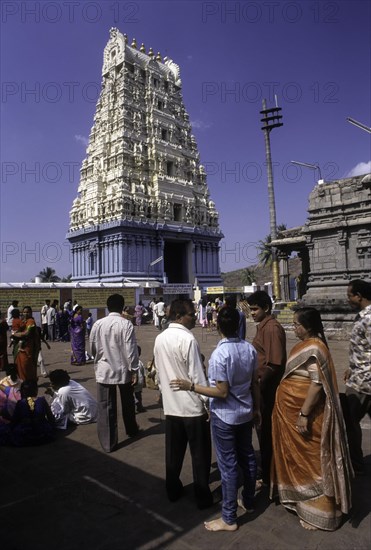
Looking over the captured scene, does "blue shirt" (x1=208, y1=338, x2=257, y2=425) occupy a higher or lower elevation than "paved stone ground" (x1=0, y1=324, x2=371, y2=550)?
higher

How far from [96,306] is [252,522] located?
1759cm

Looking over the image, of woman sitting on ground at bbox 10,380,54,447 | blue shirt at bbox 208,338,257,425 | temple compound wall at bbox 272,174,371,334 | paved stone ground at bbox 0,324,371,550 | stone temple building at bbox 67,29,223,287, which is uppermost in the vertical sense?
stone temple building at bbox 67,29,223,287

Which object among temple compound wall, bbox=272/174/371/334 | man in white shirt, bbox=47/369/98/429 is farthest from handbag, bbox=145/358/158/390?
temple compound wall, bbox=272/174/371/334

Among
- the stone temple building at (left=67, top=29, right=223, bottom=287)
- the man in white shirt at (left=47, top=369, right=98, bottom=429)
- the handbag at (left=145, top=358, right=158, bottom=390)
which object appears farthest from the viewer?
the stone temple building at (left=67, top=29, right=223, bottom=287)

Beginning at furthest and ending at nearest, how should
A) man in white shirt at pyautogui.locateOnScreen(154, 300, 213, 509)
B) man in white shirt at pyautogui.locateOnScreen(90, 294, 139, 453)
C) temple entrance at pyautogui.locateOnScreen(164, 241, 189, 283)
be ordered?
1. temple entrance at pyautogui.locateOnScreen(164, 241, 189, 283)
2. man in white shirt at pyautogui.locateOnScreen(90, 294, 139, 453)
3. man in white shirt at pyautogui.locateOnScreen(154, 300, 213, 509)

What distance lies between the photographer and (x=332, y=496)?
2.67 meters

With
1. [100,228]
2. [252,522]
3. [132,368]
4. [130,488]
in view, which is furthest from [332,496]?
[100,228]

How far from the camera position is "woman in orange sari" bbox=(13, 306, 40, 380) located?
20.7ft

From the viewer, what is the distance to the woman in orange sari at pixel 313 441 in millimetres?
2680

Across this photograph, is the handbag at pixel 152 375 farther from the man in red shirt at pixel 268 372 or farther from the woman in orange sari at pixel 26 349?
the woman in orange sari at pixel 26 349

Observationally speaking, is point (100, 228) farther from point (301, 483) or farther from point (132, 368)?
point (301, 483)

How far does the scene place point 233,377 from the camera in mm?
2723

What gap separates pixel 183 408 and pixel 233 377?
55 cm

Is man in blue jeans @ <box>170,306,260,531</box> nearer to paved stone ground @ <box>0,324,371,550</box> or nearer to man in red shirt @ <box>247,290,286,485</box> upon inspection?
paved stone ground @ <box>0,324,371,550</box>
